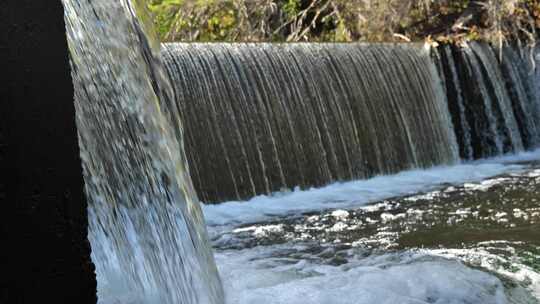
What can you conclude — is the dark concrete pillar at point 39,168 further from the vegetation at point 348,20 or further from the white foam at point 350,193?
the vegetation at point 348,20

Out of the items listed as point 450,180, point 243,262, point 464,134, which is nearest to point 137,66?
point 243,262

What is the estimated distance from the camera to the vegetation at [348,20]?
1120 centimetres

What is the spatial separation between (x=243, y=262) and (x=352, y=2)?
25.2ft

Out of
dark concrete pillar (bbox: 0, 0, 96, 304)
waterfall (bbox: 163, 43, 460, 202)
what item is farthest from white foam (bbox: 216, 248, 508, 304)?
waterfall (bbox: 163, 43, 460, 202)

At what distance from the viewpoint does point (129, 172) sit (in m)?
3.32

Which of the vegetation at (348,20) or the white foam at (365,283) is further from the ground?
the vegetation at (348,20)

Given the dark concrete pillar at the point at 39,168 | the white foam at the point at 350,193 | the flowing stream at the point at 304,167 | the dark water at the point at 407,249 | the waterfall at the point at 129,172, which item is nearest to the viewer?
the dark concrete pillar at the point at 39,168

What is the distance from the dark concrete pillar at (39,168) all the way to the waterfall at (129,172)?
0.99 m

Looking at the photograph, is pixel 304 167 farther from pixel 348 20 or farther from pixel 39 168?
pixel 39 168

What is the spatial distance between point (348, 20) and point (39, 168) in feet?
35.0

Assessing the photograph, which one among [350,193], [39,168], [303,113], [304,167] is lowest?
[350,193]

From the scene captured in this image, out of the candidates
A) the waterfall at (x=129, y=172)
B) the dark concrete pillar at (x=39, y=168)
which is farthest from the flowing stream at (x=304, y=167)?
the dark concrete pillar at (x=39, y=168)

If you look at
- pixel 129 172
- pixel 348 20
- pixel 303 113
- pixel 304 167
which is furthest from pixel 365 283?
pixel 348 20

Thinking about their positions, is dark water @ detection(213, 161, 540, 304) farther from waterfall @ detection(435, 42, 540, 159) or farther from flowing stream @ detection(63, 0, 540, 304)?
waterfall @ detection(435, 42, 540, 159)
